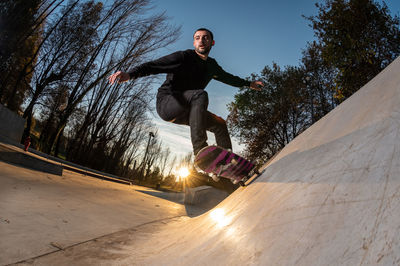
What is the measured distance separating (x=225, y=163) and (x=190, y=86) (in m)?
1.21

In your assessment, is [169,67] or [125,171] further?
[125,171]

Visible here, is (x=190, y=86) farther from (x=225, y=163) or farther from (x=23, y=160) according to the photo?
(x=23, y=160)

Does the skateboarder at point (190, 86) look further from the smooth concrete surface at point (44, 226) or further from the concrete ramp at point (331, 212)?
the concrete ramp at point (331, 212)

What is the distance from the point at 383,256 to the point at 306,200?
34 cm

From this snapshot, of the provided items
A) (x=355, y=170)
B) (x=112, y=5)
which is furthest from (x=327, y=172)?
(x=112, y=5)

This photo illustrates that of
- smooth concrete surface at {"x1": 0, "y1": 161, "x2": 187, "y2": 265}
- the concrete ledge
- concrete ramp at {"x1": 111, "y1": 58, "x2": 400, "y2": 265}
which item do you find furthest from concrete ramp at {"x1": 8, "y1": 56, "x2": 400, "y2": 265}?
the concrete ledge

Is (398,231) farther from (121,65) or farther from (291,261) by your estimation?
(121,65)

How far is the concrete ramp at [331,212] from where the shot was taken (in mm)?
587

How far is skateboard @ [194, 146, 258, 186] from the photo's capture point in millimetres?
1949

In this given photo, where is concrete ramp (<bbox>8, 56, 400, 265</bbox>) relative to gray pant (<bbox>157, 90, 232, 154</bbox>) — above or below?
below

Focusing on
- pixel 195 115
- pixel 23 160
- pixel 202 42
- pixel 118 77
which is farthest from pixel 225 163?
pixel 23 160

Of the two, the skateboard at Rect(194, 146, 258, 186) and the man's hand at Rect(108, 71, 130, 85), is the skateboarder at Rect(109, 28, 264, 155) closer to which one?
the man's hand at Rect(108, 71, 130, 85)

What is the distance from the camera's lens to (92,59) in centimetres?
1345

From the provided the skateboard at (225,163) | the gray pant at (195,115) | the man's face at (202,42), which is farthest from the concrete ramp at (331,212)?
the man's face at (202,42)
